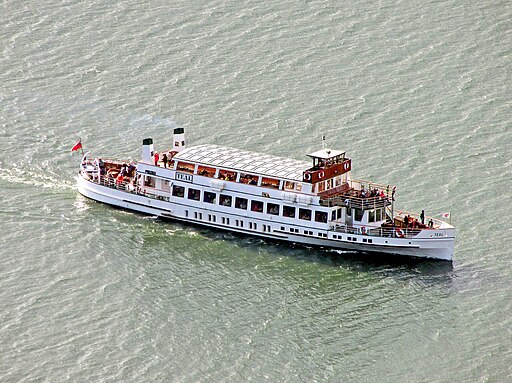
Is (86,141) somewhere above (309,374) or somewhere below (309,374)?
above

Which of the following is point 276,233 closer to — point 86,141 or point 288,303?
point 288,303

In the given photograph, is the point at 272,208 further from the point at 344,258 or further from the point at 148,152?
the point at 148,152

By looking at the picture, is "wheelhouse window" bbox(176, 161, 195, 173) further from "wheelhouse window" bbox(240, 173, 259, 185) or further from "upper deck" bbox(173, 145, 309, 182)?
"wheelhouse window" bbox(240, 173, 259, 185)

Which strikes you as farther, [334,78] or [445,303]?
[334,78]

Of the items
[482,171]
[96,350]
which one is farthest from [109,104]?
[96,350]

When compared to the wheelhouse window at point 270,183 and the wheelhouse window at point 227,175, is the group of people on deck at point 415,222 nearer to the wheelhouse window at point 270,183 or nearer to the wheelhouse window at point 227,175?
the wheelhouse window at point 270,183

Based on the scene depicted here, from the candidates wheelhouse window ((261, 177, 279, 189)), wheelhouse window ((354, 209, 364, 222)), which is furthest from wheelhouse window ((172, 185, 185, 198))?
wheelhouse window ((354, 209, 364, 222))

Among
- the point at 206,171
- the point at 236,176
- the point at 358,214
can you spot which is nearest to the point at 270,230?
the point at 236,176
